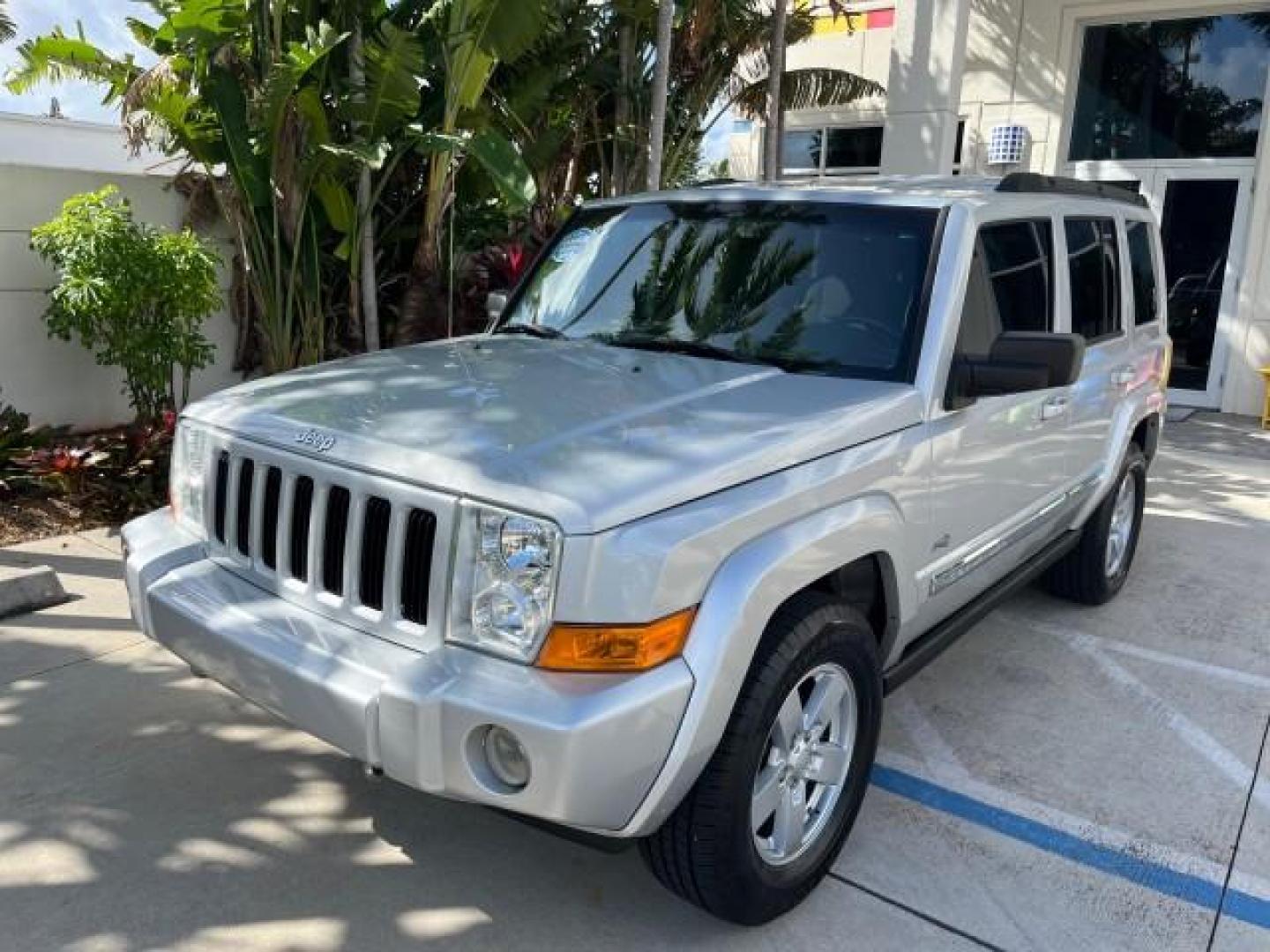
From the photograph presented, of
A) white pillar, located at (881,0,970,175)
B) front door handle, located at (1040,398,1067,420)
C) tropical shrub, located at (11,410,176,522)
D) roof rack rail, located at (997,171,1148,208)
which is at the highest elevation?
white pillar, located at (881,0,970,175)

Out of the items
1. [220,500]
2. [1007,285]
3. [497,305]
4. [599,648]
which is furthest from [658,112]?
[599,648]

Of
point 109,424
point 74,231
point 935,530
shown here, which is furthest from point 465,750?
point 109,424

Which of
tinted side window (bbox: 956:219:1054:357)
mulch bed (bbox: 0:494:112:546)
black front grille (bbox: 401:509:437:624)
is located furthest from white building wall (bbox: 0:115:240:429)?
tinted side window (bbox: 956:219:1054:357)

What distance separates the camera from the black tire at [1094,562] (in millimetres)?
5121

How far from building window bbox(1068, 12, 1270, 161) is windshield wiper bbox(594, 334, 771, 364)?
34.0 feet

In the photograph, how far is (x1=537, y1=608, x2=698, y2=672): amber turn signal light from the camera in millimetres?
2332

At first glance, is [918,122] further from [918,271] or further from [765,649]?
[765,649]

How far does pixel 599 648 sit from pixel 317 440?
100 cm

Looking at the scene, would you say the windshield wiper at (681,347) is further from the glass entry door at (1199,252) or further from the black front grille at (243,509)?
the glass entry door at (1199,252)

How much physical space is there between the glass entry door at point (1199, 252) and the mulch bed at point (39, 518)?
10.6m

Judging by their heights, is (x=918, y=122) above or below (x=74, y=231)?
above

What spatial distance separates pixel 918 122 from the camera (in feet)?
36.5

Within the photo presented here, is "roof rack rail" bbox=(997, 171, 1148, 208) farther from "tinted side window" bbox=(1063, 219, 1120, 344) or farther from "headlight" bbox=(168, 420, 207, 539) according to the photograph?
"headlight" bbox=(168, 420, 207, 539)

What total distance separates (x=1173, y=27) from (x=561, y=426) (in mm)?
11767
